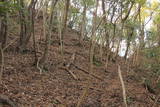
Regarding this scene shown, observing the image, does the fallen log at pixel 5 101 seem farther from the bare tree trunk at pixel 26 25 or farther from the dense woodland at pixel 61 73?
the bare tree trunk at pixel 26 25

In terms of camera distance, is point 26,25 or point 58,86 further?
point 26,25

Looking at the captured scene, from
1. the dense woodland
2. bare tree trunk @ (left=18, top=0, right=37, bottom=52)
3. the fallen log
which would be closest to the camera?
the fallen log

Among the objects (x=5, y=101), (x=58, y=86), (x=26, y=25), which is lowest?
(x=58, y=86)

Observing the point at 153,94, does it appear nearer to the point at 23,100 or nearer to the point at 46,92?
the point at 46,92

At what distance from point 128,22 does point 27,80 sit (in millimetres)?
8540

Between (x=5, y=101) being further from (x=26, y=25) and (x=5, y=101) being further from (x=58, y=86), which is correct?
(x=26, y=25)

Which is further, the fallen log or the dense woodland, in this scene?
the dense woodland

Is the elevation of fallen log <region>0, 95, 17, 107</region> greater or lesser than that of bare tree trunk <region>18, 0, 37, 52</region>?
lesser

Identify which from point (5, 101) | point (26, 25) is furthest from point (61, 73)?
point (5, 101)

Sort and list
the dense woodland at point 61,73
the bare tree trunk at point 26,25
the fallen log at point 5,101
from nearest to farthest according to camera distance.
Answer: the fallen log at point 5,101
the dense woodland at point 61,73
the bare tree trunk at point 26,25

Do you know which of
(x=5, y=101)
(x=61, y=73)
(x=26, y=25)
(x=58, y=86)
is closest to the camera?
(x=5, y=101)

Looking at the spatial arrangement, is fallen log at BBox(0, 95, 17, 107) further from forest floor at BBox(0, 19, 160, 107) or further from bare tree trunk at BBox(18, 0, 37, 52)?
bare tree trunk at BBox(18, 0, 37, 52)

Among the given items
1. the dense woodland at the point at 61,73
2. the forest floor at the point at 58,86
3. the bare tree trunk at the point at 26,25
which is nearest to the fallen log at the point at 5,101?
the dense woodland at the point at 61,73

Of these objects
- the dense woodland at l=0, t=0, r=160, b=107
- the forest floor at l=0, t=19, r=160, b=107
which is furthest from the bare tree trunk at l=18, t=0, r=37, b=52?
the forest floor at l=0, t=19, r=160, b=107
